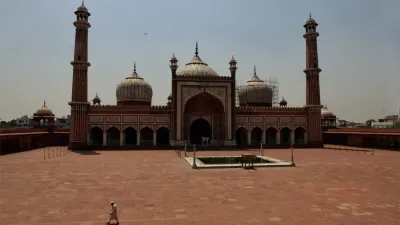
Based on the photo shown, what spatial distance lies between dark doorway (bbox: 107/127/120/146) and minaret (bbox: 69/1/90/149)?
232 cm

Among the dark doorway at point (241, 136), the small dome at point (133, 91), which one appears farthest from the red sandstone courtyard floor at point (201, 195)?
the small dome at point (133, 91)

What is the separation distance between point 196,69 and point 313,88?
9427mm

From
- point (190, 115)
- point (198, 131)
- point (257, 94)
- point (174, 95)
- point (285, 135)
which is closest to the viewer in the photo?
point (174, 95)

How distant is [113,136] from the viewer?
82.9 feet

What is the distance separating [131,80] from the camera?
2831 cm

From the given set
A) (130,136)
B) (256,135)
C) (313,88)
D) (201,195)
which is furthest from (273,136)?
(201,195)

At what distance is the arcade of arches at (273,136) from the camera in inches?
1021

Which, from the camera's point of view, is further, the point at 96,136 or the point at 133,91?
the point at 133,91

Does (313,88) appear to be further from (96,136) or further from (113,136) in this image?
(96,136)

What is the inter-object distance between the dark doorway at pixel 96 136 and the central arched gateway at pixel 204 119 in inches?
265

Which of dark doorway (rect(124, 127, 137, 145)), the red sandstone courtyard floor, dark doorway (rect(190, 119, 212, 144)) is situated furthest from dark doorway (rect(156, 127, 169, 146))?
the red sandstone courtyard floor

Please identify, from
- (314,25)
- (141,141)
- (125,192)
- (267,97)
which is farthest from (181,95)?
(125,192)

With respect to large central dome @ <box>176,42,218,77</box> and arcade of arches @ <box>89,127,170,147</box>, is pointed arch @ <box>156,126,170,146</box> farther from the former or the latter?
large central dome @ <box>176,42,218,77</box>

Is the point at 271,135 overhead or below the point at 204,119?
below
